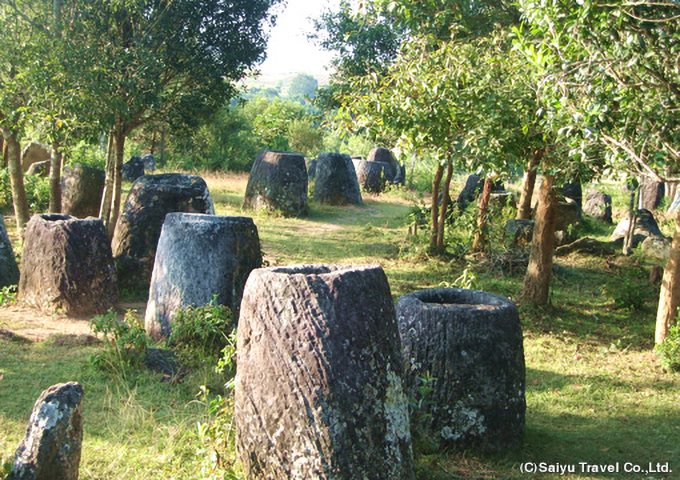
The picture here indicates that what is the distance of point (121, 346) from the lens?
4980mm

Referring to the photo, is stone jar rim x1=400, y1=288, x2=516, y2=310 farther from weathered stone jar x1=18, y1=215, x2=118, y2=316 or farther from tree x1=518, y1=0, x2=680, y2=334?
weathered stone jar x1=18, y1=215, x2=118, y2=316

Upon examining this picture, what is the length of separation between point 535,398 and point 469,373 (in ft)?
5.72

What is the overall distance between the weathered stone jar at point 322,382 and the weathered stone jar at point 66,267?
4.21m

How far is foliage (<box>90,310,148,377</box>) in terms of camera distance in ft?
16.1

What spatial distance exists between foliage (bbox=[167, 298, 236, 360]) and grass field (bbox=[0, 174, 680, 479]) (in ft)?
1.41

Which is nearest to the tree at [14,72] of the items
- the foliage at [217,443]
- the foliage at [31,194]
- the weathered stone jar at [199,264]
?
the weathered stone jar at [199,264]

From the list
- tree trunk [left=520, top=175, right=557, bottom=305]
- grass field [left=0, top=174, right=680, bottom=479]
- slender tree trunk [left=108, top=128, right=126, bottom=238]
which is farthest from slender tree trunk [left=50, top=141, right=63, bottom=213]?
tree trunk [left=520, top=175, right=557, bottom=305]

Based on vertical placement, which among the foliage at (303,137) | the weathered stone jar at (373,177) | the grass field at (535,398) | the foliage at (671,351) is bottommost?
the grass field at (535,398)

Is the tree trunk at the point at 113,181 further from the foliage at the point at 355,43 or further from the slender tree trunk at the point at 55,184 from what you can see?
the foliage at the point at 355,43

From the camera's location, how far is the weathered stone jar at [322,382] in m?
2.88

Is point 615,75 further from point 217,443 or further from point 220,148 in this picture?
point 220,148

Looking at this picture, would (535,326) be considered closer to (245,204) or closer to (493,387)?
(493,387)

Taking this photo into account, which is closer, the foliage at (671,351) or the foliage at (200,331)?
the foliage at (200,331)

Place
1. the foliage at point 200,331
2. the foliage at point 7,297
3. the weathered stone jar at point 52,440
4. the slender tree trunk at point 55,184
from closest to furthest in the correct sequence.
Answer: the weathered stone jar at point 52,440 → the foliage at point 200,331 → the foliage at point 7,297 → the slender tree trunk at point 55,184
